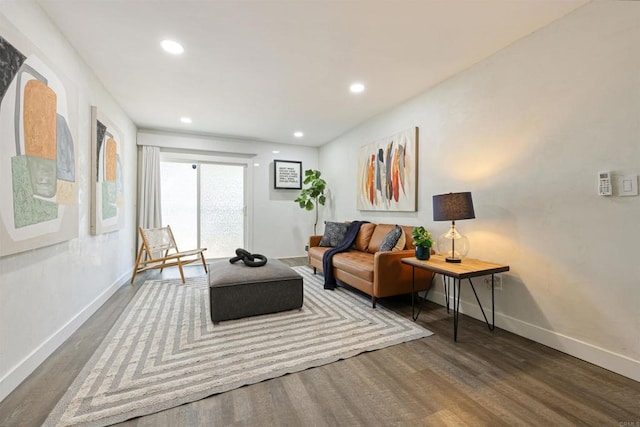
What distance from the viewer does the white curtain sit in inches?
176

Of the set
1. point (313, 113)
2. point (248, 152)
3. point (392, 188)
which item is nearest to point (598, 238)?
point (392, 188)

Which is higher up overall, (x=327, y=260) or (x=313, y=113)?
(x=313, y=113)

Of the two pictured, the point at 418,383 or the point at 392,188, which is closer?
the point at 418,383

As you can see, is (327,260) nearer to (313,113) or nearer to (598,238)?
(313,113)

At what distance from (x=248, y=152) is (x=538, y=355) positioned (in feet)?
16.6

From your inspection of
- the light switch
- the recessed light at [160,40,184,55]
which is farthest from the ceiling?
the light switch

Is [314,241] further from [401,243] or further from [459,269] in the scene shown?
[459,269]

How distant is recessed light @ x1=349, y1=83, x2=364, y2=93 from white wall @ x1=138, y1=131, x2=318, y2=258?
2755 millimetres

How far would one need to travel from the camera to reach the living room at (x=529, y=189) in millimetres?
1638

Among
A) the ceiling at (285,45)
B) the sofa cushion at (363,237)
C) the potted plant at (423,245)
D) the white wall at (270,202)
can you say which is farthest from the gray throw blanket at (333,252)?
the white wall at (270,202)

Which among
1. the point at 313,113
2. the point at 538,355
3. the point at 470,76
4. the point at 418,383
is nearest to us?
the point at 418,383

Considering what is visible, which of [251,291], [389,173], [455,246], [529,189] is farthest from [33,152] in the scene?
[529,189]

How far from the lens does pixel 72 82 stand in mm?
2178

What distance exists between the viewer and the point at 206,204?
16.9 feet
